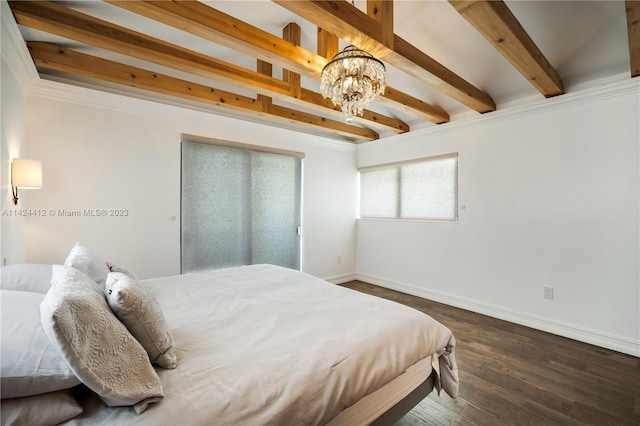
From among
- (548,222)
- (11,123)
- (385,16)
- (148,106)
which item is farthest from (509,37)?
(11,123)

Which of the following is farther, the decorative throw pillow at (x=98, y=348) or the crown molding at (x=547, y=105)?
the crown molding at (x=547, y=105)

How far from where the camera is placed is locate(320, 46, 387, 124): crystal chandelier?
1945 mm

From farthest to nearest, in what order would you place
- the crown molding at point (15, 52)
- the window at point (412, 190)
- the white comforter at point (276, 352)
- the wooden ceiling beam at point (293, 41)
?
the window at point (412, 190), the wooden ceiling beam at point (293, 41), the crown molding at point (15, 52), the white comforter at point (276, 352)

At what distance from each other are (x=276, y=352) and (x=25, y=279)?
143 cm

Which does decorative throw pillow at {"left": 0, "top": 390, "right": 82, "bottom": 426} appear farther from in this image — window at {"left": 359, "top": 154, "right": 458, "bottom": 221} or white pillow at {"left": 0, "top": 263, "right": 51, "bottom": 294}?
window at {"left": 359, "top": 154, "right": 458, "bottom": 221}

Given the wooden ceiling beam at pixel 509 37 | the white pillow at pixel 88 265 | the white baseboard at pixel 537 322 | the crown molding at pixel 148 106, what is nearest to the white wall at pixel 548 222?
the white baseboard at pixel 537 322

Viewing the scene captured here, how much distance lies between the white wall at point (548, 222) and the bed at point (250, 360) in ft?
6.93

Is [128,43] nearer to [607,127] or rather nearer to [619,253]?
[607,127]

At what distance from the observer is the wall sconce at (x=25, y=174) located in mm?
2002

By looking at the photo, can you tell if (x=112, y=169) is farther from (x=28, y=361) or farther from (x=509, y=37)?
(x=509, y=37)

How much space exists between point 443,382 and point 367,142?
13.1 ft

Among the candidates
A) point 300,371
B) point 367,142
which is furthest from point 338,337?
point 367,142

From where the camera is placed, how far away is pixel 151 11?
1.66 meters

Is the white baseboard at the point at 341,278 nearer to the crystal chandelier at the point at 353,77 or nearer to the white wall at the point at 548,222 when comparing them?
the white wall at the point at 548,222
